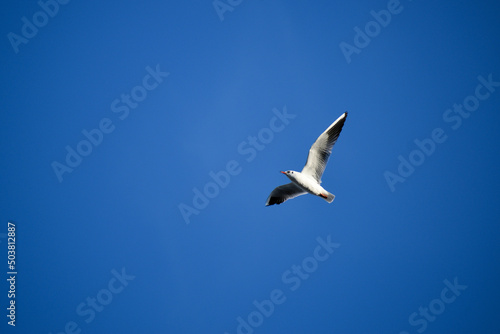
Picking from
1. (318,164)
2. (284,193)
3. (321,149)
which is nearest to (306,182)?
(318,164)

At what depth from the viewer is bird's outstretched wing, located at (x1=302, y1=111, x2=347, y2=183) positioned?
43.3ft

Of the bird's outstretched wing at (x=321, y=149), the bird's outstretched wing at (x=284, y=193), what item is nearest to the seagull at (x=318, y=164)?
the bird's outstretched wing at (x=321, y=149)

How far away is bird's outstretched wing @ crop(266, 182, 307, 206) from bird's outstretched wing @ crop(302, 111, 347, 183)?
39.0 inches

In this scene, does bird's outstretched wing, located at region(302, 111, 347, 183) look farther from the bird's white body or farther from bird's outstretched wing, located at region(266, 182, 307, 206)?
bird's outstretched wing, located at region(266, 182, 307, 206)

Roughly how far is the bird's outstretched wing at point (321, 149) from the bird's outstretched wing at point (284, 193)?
0.99 meters

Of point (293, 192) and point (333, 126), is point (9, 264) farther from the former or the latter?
point (333, 126)

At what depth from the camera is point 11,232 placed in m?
17.7

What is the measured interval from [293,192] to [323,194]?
54.2 inches

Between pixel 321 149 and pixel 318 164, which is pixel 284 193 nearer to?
pixel 318 164

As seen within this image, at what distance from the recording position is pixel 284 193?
47.7ft

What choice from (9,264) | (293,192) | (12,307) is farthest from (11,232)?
(293,192)

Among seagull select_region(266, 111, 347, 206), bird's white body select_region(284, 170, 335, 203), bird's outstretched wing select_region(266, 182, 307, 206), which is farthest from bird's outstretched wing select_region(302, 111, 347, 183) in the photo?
bird's outstretched wing select_region(266, 182, 307, 206)

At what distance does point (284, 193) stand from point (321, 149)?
2.36 metres

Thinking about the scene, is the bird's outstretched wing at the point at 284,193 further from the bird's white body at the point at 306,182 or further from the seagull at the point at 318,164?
the bird's white body at the point at 306,182
